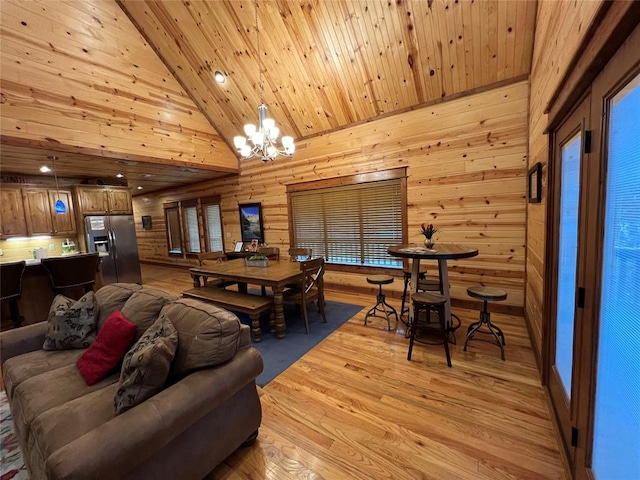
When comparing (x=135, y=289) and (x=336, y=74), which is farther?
(x=336, y=74)

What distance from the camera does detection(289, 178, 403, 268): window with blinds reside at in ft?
14.7

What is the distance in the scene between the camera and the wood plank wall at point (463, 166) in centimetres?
343

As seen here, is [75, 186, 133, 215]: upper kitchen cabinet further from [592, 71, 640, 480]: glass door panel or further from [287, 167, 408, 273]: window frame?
[592, 71, 640, 480]: glass door panel

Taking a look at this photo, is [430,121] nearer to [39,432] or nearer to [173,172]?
[39,432]

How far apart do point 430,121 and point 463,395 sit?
3.56 m

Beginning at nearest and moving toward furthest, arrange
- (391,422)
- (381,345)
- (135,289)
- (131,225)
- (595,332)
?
(595,332)
(391,422)
(135,289)
(381,345)
(131,225)

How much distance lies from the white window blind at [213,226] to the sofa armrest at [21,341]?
5.18 m

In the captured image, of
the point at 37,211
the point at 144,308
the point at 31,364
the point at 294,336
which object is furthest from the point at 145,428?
the point at 37,211

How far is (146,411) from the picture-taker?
1.19 metres

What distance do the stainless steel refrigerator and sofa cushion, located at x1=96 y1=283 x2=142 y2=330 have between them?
4.04 meters

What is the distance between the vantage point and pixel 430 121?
155 inches

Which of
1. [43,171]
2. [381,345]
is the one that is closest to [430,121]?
[381,345]

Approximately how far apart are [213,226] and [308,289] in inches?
197

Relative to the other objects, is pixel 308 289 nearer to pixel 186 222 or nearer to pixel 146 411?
pixel 146 411
